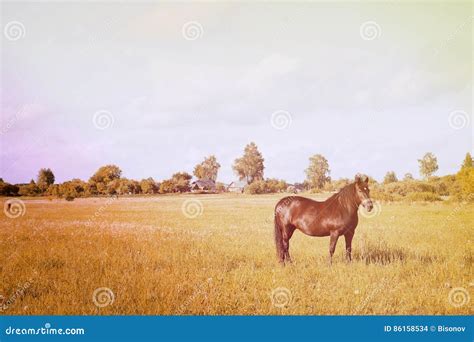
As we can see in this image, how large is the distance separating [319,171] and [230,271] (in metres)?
3.11

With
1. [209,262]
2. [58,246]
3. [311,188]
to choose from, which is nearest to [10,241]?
[58,246]

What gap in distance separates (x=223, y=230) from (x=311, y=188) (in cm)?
237

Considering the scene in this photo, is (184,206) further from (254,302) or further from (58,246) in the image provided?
(254,302)

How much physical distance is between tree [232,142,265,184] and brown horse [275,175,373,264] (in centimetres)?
134

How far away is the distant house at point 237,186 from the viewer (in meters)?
8.53

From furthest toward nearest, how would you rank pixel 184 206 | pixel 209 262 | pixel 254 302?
1. pixel 184 206
2. pixel 209 262
3. pixel 254 302

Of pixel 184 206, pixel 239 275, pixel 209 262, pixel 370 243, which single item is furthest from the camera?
pixel 184 206

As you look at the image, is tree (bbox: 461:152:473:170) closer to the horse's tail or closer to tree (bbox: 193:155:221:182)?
the horse's tail

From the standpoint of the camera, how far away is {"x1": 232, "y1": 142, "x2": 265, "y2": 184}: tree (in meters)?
7.81

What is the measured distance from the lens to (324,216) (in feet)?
21.1

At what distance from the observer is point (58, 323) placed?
5809mm

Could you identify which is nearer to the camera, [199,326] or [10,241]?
[199,326]

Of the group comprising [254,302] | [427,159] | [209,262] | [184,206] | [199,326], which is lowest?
[199,326]

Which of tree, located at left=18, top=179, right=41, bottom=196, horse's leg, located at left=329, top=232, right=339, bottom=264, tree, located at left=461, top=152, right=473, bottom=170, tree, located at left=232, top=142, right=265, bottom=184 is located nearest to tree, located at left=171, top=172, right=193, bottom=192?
tree, located at left=232, top=142, right=265, bottom=184
